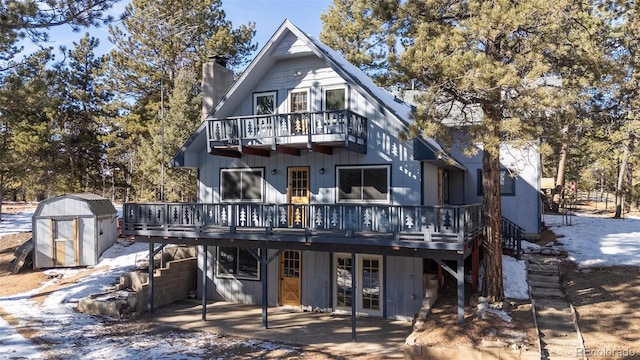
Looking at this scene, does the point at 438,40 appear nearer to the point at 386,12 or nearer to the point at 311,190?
the point at 386,12

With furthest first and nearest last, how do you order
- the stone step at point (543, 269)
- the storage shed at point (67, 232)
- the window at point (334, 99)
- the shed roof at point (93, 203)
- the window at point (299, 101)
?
the shed roof at point (93, 203) < the storage shed at point (67, 232) < the window at point (299, 101) < the window at point (334, 99) < the stone step at point (543, 269)

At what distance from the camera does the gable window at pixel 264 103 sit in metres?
15.8

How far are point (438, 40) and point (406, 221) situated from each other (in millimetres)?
4707

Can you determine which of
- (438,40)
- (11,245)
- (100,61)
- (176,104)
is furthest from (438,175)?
(100,61)

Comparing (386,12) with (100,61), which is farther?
(100,61)

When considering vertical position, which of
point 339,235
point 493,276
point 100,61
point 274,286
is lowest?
point 274,286

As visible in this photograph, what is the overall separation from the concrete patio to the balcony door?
17.3 inches

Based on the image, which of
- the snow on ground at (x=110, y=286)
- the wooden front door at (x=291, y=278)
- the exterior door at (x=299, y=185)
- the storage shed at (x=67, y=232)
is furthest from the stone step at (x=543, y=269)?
the storage shed at (x=67, y=232)

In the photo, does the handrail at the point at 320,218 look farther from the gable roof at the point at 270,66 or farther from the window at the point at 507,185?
the window at the point at 507,185

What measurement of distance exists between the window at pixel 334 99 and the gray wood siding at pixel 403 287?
5432 millimetres

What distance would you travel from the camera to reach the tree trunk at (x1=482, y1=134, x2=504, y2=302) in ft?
39.6

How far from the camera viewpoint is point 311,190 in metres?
15.1

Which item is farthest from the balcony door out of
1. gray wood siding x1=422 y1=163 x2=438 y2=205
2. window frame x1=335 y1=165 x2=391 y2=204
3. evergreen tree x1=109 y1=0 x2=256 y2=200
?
evergreen tree x1=109 y1=0 x2=256 y2=200

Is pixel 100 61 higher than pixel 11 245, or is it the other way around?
pixel 100 61
